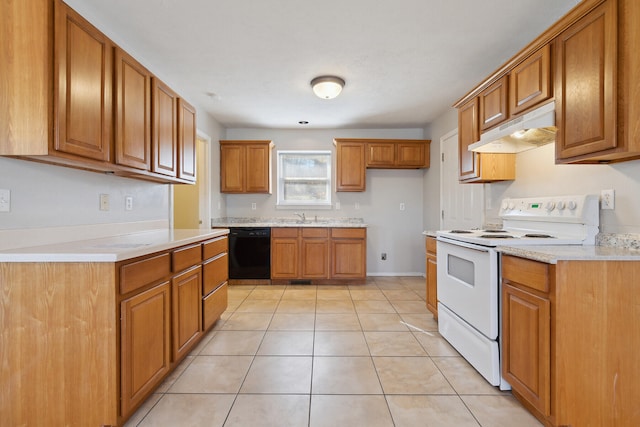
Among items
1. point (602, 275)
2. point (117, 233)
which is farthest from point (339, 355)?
point (117, 233)

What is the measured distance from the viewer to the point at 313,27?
6.91 ft

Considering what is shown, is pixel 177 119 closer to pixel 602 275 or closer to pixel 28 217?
pixel 28 217

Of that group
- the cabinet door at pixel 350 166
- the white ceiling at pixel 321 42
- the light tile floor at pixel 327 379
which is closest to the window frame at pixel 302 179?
the cabinet door at pixel 350 166

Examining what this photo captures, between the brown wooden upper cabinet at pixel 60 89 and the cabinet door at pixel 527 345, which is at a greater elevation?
the brown wooden upper cabinet at pixel 60 89

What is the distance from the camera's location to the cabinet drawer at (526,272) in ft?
4.58

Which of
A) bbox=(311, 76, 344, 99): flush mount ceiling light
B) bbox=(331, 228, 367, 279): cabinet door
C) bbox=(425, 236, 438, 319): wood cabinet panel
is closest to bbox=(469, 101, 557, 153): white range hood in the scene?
bbox=(425, 236, 438, 319): wood cabinet panel

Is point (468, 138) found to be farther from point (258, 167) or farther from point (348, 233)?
point (258, 167)

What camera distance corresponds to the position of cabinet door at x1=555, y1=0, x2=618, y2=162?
4.52 feet

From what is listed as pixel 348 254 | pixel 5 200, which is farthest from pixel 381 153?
pixel 5 200

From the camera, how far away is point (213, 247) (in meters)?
2.57

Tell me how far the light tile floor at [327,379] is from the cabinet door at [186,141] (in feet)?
4.90

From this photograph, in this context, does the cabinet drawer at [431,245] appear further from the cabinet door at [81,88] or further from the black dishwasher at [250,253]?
the cabinet door at [81,88]

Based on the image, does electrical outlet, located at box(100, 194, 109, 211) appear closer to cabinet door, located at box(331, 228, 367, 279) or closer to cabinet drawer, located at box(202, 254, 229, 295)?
cabinet drawer, located at box(202, 254, 229, 295)

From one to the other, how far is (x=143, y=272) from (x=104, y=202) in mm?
923
